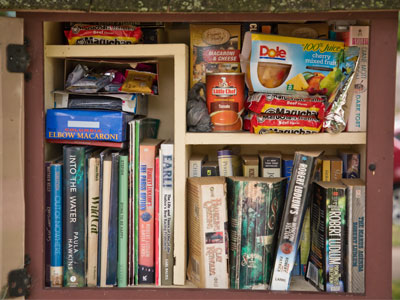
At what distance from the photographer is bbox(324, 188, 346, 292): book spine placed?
5.07ft

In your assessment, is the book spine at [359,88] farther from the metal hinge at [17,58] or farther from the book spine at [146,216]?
the metal hinge at [17,58]

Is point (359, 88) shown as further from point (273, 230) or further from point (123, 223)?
point (123, 223)

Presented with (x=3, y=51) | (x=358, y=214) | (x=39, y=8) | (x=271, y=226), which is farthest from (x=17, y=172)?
(x=358, y=214)

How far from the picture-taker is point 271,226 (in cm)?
159

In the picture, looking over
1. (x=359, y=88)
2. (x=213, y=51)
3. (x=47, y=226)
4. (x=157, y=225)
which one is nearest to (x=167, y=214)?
(x=157, y=225)

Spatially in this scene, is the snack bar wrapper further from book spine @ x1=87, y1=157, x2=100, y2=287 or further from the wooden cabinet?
book spine @ x1=87, y1=157, x2=100, y2=287

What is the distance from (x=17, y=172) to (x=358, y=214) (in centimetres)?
107

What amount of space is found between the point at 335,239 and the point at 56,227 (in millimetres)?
913

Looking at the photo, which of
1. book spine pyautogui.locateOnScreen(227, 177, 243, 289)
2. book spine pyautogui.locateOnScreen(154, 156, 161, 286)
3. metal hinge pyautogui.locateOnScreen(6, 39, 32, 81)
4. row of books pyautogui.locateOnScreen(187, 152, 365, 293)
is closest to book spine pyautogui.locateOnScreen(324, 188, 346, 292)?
row of books pyautogui.locateOnScreen(187, 152, 365, 293)

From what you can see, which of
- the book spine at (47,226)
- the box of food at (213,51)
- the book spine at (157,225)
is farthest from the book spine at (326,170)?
the book spine at (47,226)

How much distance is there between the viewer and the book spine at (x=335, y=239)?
60.8 inches

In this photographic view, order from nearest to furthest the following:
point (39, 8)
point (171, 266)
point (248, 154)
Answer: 1. point (39, 8)
2. point (171, 266)
3. point (248, 154)

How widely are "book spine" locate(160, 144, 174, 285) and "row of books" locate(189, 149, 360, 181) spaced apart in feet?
0.44

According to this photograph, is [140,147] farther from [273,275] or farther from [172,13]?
[273,275]
